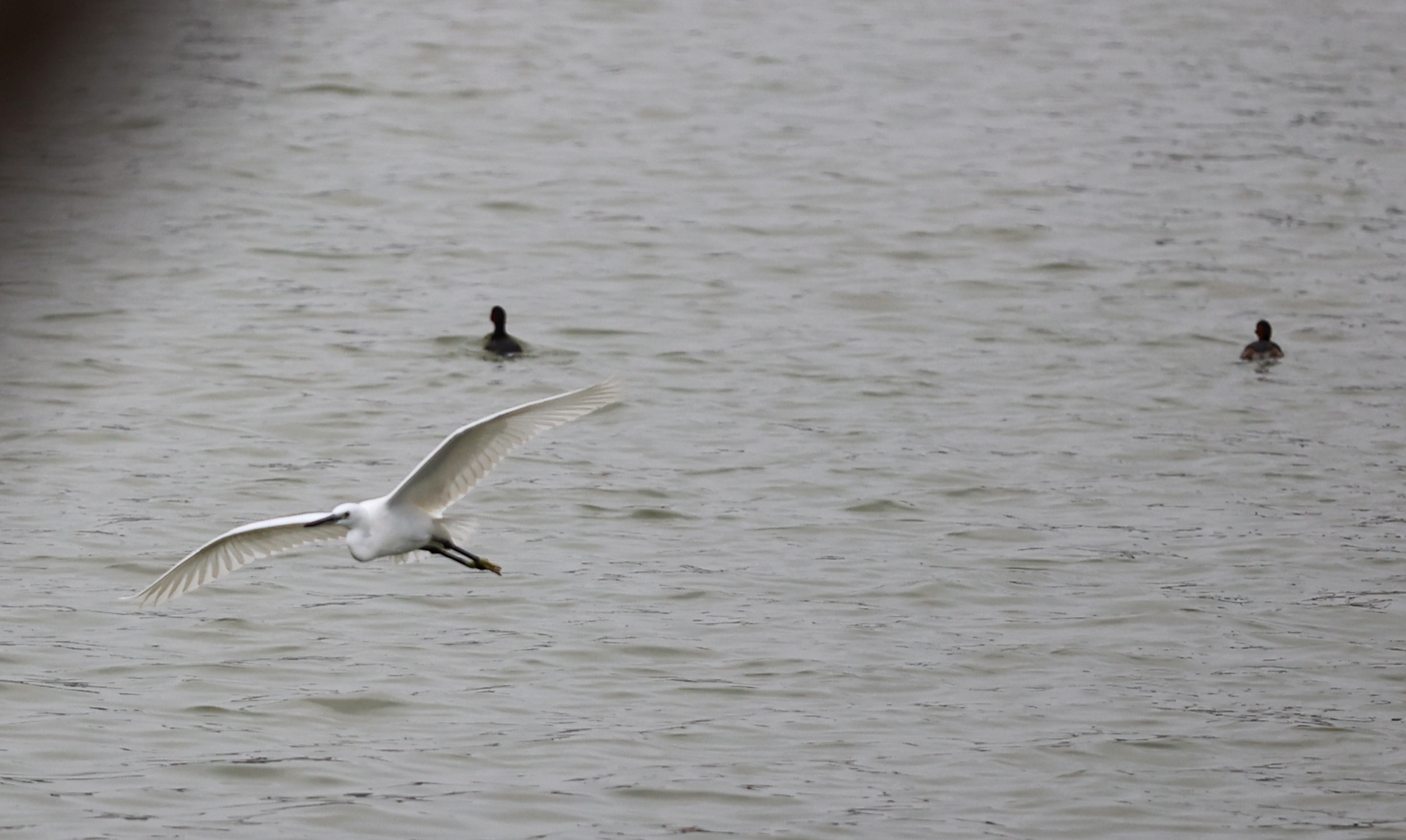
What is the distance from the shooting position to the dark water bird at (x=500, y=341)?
53.3 feet

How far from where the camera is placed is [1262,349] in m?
16.8

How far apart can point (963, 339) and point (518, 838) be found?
10.7 m

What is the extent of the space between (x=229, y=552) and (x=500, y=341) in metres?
8.48

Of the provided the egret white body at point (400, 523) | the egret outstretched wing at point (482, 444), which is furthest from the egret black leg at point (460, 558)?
the egret outstretched wing at point (482, 444)

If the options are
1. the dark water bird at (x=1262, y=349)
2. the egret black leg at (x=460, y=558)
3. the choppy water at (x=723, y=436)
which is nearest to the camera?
the egret black leg at (x=460, y=558)

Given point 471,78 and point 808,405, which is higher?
point 471,78

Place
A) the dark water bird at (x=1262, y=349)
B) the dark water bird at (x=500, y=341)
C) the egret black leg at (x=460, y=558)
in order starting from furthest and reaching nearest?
the dark water bird at (x=1262, y=349) → the dark water bird at (x=500, y=341) → the egret black leg at (x=460, y=558)

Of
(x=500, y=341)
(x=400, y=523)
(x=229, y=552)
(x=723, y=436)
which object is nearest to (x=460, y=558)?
Result: (x=400, y=523)

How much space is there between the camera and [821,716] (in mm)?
9695

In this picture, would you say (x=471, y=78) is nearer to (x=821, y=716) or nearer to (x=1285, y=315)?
(x=1285, y=315)

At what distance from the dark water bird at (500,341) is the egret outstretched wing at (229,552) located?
26.6 feet

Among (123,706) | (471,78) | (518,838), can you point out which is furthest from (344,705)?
(471,78)

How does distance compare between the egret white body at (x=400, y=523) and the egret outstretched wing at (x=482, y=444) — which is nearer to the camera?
the egret outstretched wing at (x=482, y=444)

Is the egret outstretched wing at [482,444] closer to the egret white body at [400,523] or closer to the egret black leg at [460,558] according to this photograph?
the egret white body at [400,523]
